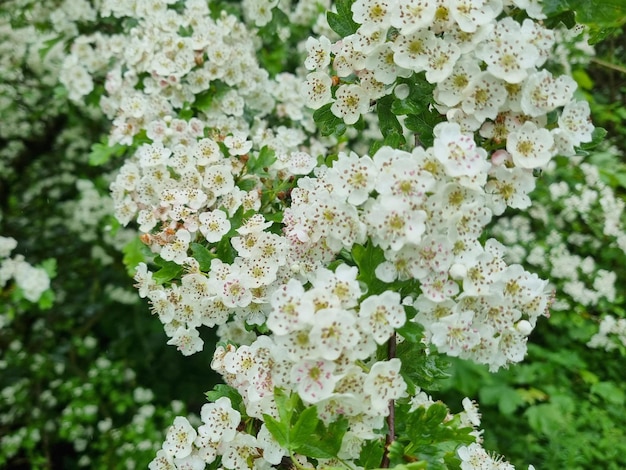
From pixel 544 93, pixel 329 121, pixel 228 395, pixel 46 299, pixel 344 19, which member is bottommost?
pixel 46 299

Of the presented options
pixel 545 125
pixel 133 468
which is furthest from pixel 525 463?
pixel 545 125

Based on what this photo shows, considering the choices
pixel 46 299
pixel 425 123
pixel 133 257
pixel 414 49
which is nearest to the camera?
pixel 414 49

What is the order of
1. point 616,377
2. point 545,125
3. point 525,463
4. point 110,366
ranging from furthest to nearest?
1. point 110,366
2. point 616,377
3. point 525,463
4. point 545,125

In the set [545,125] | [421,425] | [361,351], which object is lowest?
[421,425]

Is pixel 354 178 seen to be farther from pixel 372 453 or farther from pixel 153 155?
pixel 153 155

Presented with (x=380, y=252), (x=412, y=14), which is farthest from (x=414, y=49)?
(x=380, y=252)

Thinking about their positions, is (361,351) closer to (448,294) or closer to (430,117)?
(448,294)
